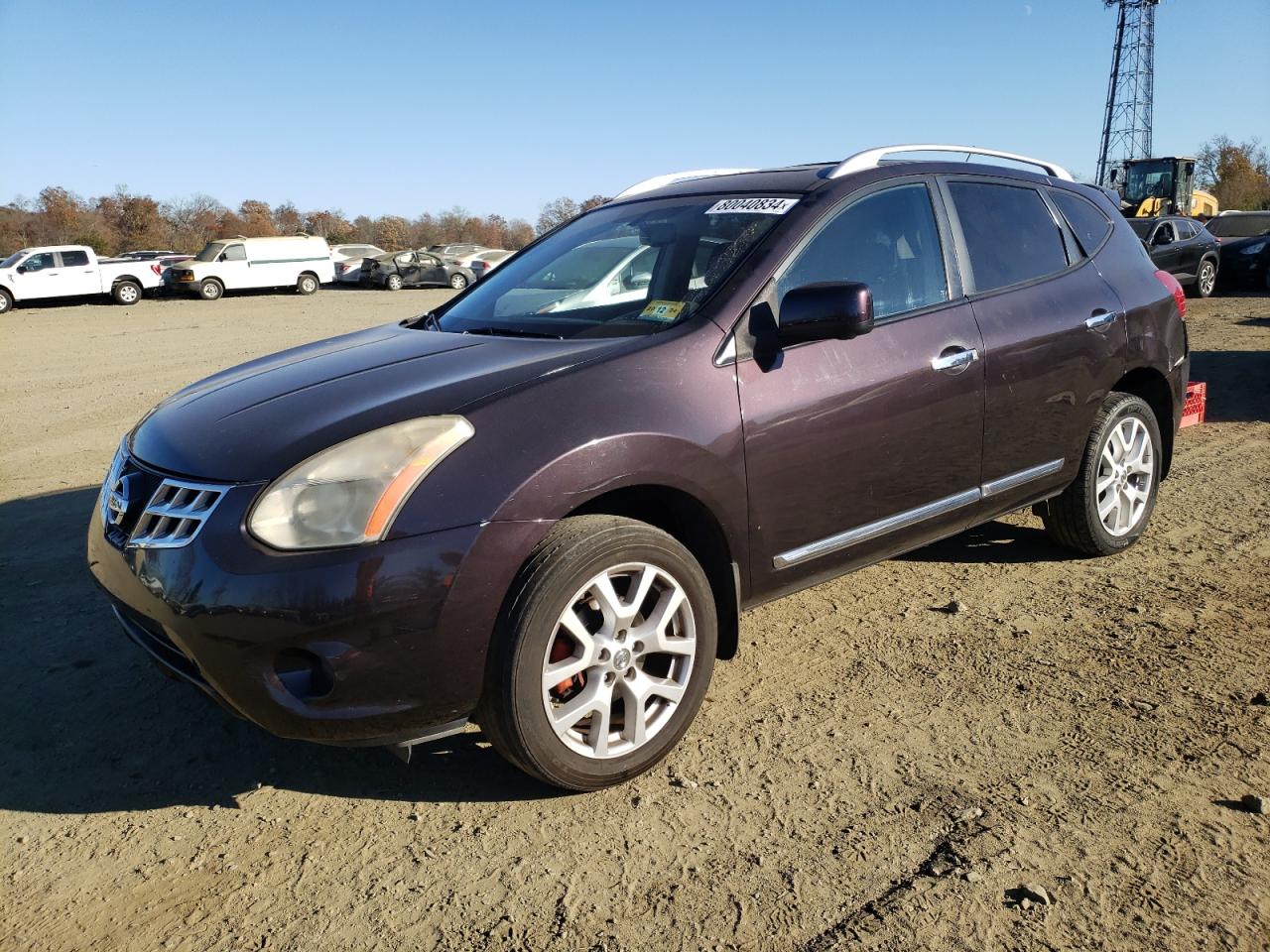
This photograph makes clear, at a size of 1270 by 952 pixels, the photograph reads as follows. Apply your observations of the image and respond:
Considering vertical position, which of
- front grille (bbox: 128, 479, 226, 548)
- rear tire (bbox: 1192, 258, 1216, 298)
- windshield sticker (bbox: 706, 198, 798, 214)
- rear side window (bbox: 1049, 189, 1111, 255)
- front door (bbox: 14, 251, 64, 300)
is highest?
front door (bbox: 14, 251, 64, 300)

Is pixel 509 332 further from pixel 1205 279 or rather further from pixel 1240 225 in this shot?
pixel 1240 225

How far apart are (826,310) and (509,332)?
116 centimetres

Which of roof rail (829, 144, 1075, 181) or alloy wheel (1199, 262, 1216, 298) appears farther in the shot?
alloy wheel (1199, 262, 1216, 298)

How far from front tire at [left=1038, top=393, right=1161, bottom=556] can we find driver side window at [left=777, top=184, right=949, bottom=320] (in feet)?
4.04

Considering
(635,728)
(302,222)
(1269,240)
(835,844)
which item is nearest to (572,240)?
(635,728)

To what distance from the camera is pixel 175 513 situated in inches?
105

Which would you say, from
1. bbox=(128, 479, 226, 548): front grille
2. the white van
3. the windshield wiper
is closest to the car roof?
the windshield wiper

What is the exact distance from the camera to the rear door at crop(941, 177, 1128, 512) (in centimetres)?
388

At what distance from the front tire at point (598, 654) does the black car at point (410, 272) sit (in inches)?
1325

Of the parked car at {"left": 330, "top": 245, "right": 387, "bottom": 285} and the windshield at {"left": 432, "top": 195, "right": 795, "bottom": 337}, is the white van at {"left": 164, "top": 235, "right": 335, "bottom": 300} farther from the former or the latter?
the windshield at {"left": 432, "top": 195, "right": 795, "bottom": 337}

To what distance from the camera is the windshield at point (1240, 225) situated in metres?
21.3

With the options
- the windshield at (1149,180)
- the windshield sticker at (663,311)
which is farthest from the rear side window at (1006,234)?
the windshield at (1149,180)

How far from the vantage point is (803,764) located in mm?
2979

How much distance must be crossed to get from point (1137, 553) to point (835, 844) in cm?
292
